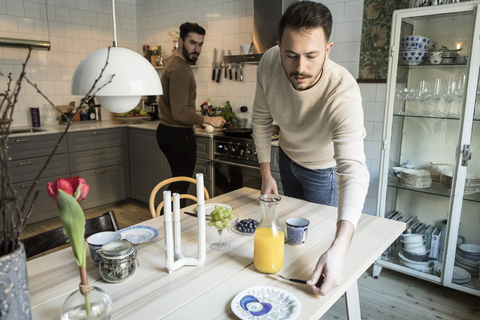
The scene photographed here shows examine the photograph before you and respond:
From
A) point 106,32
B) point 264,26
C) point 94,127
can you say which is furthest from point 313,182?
point 106,32

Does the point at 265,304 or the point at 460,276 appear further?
the point at 460,276

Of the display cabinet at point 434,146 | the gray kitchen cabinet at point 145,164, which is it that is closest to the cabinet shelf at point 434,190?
the display cabinet at point 434,146

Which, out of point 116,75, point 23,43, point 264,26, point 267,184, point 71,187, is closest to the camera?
point 71,187

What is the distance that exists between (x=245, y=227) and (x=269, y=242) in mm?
347

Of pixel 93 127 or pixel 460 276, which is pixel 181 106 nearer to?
pixel 93 127

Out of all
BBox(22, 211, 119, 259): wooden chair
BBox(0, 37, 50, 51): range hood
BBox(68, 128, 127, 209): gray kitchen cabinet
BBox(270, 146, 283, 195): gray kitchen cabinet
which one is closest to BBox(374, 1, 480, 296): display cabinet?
BBox(270, 146, 283, 195): gray kitchen cabinet

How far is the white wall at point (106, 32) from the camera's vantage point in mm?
3709

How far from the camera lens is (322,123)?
1651 mm

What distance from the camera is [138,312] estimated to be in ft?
3.13

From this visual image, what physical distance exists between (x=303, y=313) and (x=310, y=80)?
998mm

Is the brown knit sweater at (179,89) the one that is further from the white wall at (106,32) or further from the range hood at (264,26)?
the white wall at (106,32)

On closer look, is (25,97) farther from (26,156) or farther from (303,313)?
(303,313)

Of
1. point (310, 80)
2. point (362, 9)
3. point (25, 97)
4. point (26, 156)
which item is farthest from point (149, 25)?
point (310, 80)

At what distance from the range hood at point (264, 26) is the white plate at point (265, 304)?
247 cm
